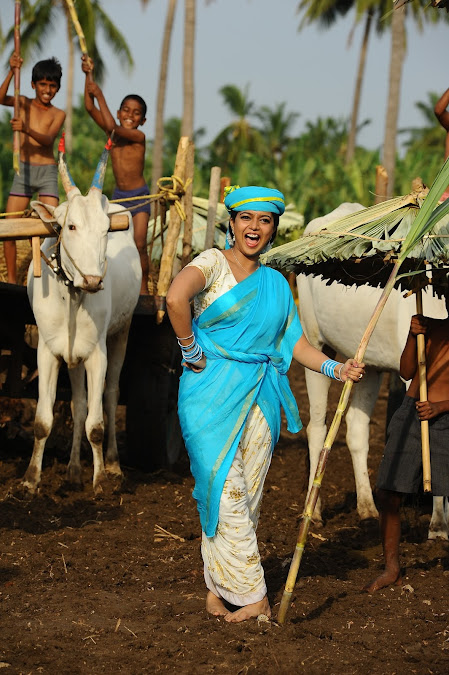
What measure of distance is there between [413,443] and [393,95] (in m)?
15.7

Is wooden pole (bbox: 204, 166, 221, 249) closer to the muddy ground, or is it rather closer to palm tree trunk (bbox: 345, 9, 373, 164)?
the muddy ground

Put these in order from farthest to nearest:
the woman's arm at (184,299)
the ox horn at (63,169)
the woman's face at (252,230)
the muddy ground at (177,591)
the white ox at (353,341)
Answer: the ox horn at (63,169), the white ox at (353,341), the woman's face at (252,230), the woman's arm at (184,299), the muddy ground at (177,591)

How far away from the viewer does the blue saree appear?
4.05 m

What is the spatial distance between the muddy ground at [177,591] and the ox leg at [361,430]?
24 cm

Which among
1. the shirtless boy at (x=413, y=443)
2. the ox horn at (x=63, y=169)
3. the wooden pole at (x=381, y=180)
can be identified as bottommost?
the shirtless boy at (x=413, y=443)

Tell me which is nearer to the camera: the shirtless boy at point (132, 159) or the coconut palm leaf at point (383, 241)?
the coconut palm leaf at point (383, 241)

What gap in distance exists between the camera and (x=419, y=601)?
4512 mm

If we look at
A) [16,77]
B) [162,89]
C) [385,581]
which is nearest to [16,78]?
[16,77]

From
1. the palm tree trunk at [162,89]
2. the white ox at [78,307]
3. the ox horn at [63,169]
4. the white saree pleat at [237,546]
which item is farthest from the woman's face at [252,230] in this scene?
the palm tree trunk at [162,89]

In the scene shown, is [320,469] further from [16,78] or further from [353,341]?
[16,78]

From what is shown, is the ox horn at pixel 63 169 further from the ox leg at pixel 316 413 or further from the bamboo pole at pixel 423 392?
the bamboo pole at pixel 423 392

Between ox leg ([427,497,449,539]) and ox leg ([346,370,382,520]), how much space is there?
767 mm

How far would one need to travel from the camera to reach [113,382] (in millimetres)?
7809

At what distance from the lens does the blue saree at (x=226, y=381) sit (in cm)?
405
